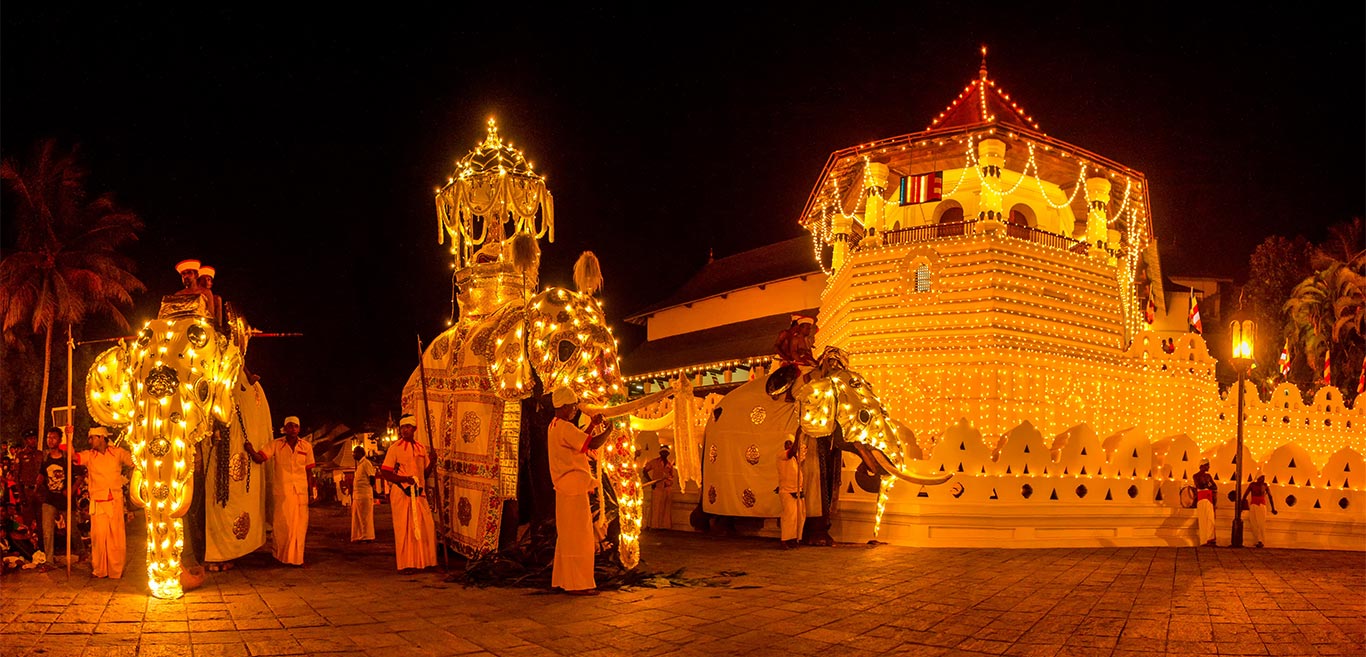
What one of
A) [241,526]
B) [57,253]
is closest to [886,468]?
[241,526]

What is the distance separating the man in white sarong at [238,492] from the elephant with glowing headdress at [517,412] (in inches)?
66.4

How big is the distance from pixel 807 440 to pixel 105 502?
24.2ft

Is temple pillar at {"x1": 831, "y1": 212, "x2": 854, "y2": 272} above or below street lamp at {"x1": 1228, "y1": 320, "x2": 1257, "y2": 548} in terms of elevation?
above

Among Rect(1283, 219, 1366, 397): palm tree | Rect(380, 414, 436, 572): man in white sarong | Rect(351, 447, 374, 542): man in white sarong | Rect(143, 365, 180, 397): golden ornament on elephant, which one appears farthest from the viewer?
Rect(1283, 219, 1366, 397): palm tree

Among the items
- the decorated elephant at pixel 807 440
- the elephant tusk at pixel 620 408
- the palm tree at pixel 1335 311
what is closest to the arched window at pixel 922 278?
the decorated elephant at pixel 807 440

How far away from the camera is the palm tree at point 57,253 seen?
86.6 feet

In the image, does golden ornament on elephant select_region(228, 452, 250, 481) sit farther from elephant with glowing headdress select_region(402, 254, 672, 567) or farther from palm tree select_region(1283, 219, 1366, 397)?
palm tree select_region(1283, 219, 1366, 397)

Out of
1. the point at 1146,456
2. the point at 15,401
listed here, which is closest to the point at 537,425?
the point at 1146,456

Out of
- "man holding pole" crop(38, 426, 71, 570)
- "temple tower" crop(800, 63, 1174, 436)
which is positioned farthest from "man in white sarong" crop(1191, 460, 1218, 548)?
"man holding pole" crop(38, 426, 71, 570)

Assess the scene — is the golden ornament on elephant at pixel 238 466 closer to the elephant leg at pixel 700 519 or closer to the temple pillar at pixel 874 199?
the elephant leg at pixel 700 519

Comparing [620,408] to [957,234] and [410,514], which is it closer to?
[410,514]

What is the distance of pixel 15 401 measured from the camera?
26672 millimetres

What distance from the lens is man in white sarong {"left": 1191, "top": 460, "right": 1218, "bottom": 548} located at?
13.1 metres

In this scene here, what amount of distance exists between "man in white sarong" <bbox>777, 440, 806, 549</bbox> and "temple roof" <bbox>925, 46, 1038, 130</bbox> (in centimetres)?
1311
